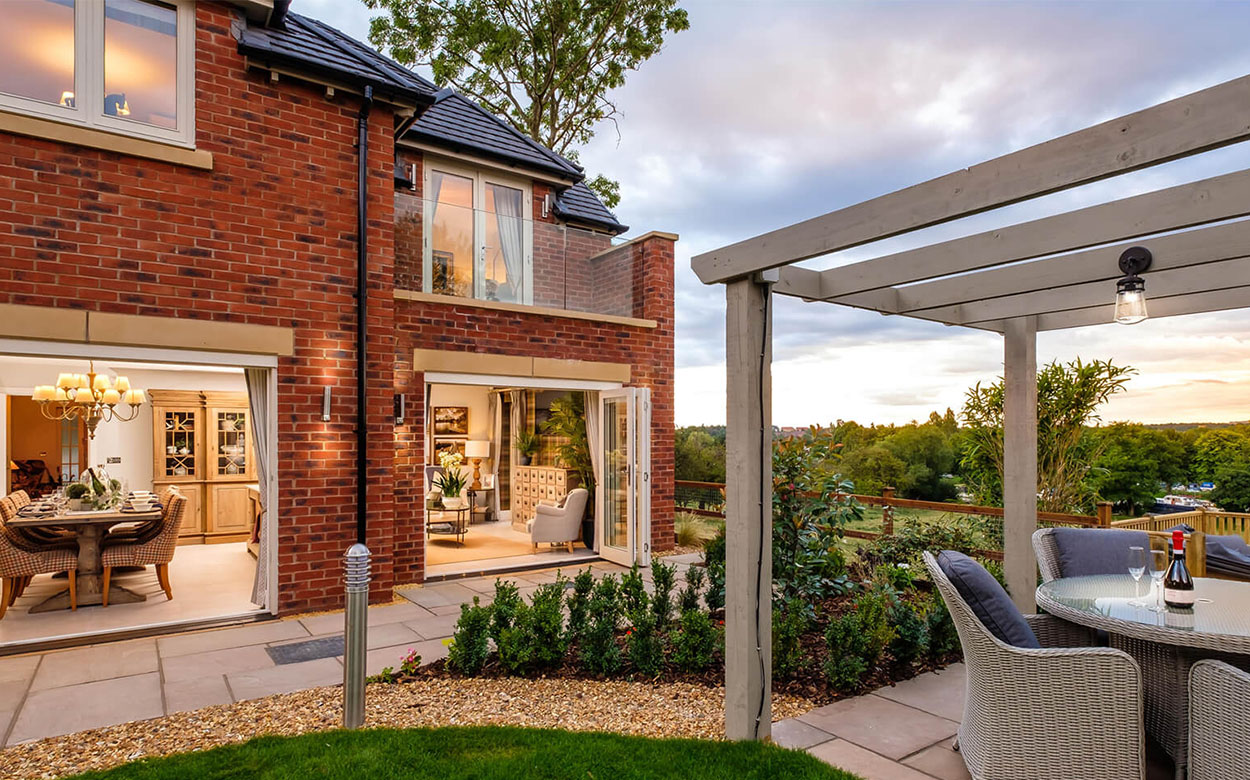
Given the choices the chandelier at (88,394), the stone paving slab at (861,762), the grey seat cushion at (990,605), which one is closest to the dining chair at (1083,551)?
the grey seat cushion at (990,605)

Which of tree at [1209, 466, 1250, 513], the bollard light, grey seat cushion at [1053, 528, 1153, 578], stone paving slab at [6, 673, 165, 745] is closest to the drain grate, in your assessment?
stone paving slab at [6, 673, 165, 745]

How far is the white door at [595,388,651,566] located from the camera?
8.23 metres

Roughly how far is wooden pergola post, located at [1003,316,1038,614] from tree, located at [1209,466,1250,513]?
7998 mm

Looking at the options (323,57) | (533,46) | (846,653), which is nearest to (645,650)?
(846,653)

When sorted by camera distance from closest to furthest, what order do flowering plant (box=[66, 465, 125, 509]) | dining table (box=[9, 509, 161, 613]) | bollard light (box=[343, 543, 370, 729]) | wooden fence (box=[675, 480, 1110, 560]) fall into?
bollard light (box=[343, 543, 370, 729]) < dining table (box=[9, 509, 161, 613]) < flowering plant (box=[66, 465, 125, 509]) < wooden fence (box=[675, 480, 1110, 560])

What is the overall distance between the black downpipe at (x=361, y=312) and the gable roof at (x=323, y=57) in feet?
0.59

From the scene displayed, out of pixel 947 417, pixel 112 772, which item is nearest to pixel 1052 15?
pixel 947 417

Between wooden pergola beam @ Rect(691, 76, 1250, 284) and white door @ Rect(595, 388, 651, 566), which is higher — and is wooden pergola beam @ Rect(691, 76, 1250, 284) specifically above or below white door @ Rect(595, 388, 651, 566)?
above

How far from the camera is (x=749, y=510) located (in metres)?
3.21

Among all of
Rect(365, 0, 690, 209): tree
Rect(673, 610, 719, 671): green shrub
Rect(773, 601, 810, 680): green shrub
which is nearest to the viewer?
Rect(773, 601, 810, 680): green shrub

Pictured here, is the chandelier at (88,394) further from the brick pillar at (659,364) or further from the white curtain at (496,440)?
the brick pillar at (659,364)

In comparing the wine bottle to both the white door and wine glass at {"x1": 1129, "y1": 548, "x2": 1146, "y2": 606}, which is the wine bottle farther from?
the white door

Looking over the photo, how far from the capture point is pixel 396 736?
3.40 m

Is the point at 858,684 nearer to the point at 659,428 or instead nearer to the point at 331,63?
the point at 659,428
